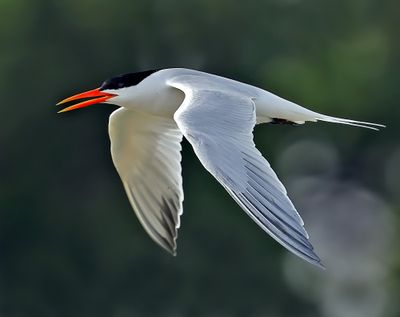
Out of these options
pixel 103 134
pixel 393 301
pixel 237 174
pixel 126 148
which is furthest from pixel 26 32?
pixel 237 174

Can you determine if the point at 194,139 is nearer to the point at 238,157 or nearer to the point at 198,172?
the point at 238,157

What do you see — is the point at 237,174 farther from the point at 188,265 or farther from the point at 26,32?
the point at 26,32

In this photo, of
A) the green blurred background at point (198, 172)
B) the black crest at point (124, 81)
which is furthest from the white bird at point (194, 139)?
the green blurred background at point (198, 172)

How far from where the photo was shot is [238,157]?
6.31 meters

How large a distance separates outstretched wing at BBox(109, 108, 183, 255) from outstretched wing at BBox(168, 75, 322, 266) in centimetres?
78

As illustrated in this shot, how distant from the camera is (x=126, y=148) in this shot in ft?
26.0

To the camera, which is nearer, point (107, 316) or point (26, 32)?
point (107, 316)

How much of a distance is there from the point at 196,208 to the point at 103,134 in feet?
3.40

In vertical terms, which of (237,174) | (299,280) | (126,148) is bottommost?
(299,280)

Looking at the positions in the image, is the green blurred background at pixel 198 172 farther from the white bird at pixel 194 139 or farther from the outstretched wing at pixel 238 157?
the outstretched wing at pixel 238 157

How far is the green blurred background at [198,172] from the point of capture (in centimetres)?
1499

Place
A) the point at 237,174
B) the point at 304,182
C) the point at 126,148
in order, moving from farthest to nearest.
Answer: the point at 304,182 < the point at 126,148 < the point at 237,174

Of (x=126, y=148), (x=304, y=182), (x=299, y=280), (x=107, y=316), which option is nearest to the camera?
(x=126, y=148)

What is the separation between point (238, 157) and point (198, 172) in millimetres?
9033
